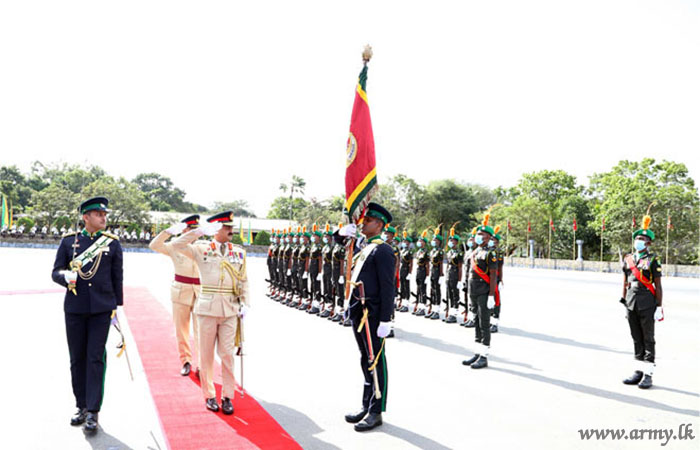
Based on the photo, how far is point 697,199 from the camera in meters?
49.3

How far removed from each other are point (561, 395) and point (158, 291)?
1197 cm

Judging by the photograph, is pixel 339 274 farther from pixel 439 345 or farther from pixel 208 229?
pixel 208 229

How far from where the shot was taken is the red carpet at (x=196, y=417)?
408cm

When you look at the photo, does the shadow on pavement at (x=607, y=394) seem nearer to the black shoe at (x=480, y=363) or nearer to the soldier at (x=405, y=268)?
the black shoe at (x=480, y=363)

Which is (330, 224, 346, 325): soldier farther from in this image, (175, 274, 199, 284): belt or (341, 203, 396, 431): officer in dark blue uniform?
(341, 203, 396, 431): officer in dark blue uniform

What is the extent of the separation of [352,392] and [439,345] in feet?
10.1

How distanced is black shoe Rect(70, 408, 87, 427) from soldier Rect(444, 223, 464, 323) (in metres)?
7.72

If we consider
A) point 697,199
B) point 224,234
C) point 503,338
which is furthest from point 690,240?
point 224,234

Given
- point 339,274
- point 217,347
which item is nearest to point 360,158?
point 217,347

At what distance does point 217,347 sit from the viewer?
4.78m

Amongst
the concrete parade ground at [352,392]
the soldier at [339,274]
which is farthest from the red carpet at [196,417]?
the soldier at [339,274]

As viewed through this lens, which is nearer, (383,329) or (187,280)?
(383,329)

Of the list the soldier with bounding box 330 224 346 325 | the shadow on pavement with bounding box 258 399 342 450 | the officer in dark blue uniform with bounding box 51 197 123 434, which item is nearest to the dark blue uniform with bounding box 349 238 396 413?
the shadow on pavement with bounding box 258 399 342 450

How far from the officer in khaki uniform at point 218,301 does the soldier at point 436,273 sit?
7.12 metres
